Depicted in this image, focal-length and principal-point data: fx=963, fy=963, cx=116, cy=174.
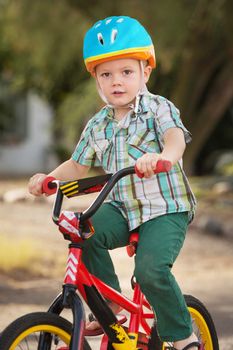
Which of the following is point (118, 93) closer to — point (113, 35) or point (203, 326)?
point (113, 35)

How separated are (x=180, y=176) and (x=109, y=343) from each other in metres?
0.69

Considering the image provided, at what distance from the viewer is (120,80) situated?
3.63 meters

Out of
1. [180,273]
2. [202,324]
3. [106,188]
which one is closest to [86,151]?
[106,188]

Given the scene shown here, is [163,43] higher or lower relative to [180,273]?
higher

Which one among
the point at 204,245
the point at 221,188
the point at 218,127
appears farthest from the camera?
the point at 218,127

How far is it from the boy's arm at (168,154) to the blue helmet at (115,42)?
1.08 ft

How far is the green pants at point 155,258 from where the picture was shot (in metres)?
3.51

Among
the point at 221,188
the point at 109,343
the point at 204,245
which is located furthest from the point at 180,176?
the point at 221,188

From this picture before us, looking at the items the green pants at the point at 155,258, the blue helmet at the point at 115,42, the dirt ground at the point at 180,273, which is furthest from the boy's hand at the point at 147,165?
the dirt ground at the point at 180,273

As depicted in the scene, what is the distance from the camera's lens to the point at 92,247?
362 cm

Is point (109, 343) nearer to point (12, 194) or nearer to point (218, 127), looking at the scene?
point (12, 194)

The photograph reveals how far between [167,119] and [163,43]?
1048 cm

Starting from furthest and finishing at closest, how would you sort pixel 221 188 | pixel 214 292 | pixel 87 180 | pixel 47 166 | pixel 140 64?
pixel 47 166 → pixel 221 188 → pixel 214 292 → pixel 140 64 → pixel 87 180

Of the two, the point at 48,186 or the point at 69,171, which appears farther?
the point at 69,171
